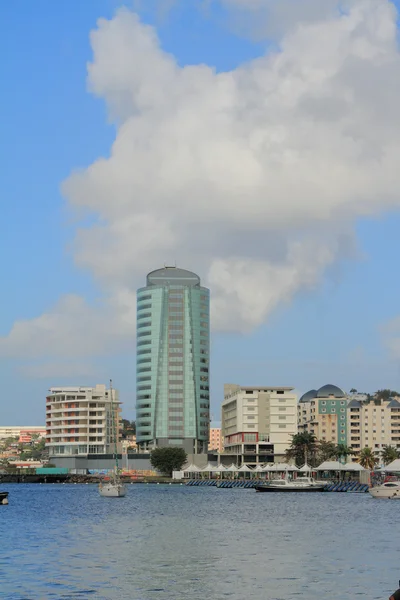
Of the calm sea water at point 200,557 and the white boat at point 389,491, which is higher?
the calm sea water at point 200,557

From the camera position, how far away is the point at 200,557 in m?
63.9

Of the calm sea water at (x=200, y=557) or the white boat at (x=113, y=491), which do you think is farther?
the white boat at (x=113, y=491)

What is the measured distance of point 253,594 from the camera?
47312 mm

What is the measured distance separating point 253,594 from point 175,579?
6895 mm

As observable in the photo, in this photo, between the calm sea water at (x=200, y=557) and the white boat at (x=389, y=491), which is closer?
the calm sea water at (x=200, y=557)

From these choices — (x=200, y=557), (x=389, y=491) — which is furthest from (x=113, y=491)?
(x=200, y=557)

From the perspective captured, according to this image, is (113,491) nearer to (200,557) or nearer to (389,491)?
(389,491)

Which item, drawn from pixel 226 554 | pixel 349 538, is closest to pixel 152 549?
pixel 226 554

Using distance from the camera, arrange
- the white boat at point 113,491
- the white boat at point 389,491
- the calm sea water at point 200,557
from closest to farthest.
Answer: the calm sea water at point 200,557
the white boat at point 389,491
the white boat at point 113,491

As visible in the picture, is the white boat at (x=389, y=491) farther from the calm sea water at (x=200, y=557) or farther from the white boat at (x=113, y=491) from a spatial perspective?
the calm sea water at (x=200, y=557)

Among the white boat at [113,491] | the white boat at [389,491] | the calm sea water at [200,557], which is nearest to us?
the calm sea water at [200,557]

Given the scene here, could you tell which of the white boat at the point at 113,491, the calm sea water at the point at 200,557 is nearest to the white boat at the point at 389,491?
the white boat at the point at 113,491

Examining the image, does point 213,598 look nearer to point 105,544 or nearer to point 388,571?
point 388,571

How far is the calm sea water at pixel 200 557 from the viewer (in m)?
48.9
